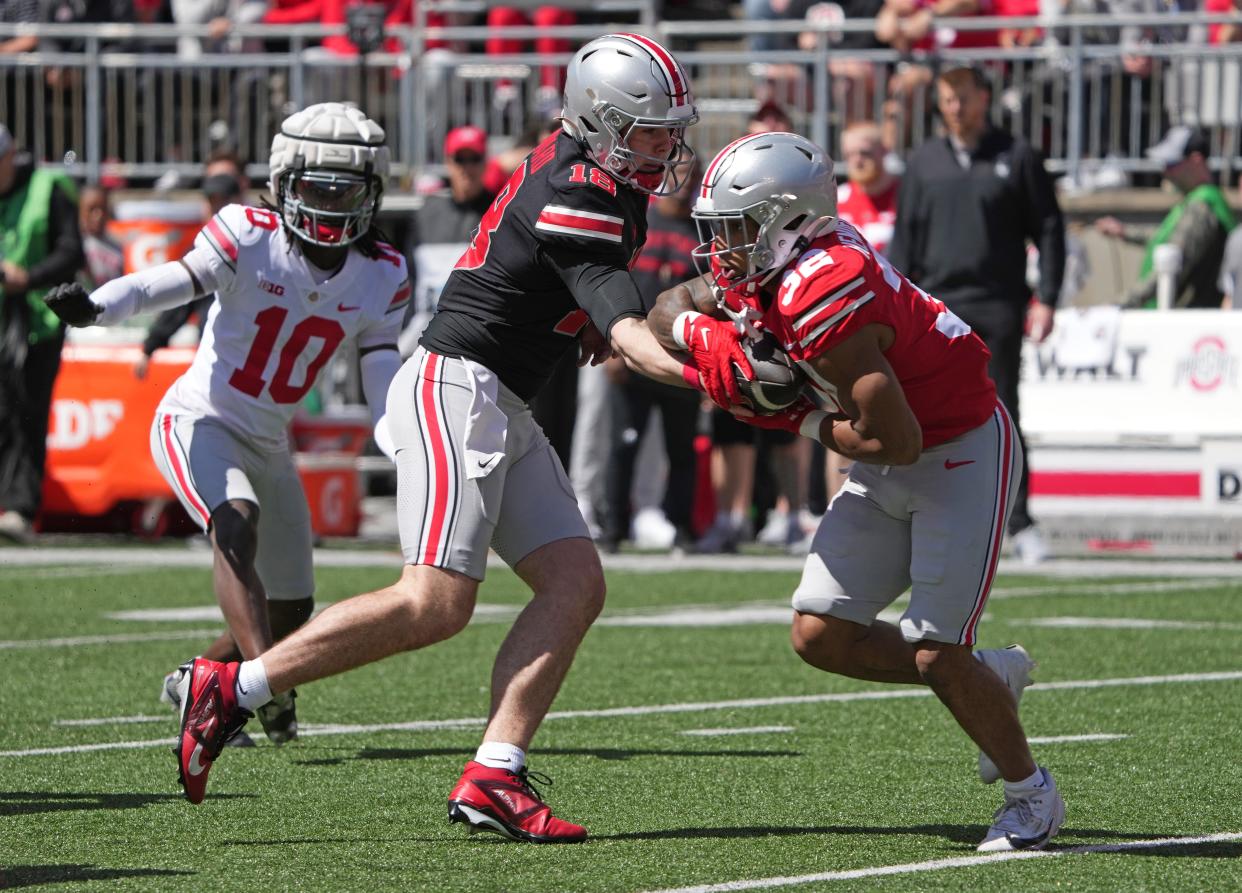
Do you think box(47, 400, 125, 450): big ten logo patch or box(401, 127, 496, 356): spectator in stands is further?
box(47, 400, 125, 450): big ten logo patch

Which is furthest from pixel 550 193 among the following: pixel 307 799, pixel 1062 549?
pixel 1062 549

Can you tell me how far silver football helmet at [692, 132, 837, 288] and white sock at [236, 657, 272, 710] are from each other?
4.72 feet

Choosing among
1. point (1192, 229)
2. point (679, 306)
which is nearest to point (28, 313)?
point (1192, 229)

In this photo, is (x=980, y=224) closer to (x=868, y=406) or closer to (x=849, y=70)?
(x=849, y=70)

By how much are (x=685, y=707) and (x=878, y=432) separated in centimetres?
281

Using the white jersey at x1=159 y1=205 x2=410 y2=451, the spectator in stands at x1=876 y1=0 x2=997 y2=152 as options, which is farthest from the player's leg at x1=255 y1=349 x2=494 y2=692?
the spectator in stands at x1=876 y1=0 x2=997 y2=152

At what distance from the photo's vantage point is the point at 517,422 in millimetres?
5738

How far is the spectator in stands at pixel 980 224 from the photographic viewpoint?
448 inches

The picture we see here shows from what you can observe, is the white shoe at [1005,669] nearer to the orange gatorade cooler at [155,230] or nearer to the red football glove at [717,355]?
the red football glove at [717,355]

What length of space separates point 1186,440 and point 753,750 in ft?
21.0

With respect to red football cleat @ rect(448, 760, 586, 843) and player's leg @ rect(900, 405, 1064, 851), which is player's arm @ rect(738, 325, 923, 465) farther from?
red football cleat @ rect(448, 760, 586, 843)

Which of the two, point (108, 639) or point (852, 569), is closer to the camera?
point (852, 569)

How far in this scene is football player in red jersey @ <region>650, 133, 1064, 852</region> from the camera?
5000 millimetres

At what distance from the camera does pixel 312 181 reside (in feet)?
22.6
